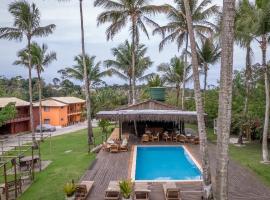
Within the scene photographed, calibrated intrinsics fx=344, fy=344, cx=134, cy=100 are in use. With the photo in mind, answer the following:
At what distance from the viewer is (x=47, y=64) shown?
3422 cm

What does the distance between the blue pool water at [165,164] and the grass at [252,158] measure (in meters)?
2.55

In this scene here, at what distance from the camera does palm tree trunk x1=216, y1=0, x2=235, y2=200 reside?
27.6ft

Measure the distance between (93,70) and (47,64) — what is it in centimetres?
603

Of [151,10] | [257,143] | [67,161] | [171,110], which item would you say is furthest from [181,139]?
[151,10]

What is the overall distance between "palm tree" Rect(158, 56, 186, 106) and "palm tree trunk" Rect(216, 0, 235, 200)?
100 feet

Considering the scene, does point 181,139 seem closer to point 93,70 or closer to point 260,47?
point 260,47

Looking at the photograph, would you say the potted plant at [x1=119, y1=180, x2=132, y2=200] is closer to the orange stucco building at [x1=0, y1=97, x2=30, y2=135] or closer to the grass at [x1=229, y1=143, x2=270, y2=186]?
the grass at [x1=229, y1=143, x2=270, y2=186]

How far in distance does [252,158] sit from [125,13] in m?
15.4

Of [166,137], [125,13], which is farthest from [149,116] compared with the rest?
[125,13]

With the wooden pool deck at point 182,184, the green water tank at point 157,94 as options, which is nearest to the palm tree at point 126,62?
the green water tank at point 157,94

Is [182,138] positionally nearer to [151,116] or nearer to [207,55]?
[151,116]

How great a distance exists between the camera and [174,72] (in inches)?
1570

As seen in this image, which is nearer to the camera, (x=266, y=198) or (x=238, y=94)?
(x=266, y=198)

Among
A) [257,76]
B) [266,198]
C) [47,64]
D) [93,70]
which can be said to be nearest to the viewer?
[266,198]
